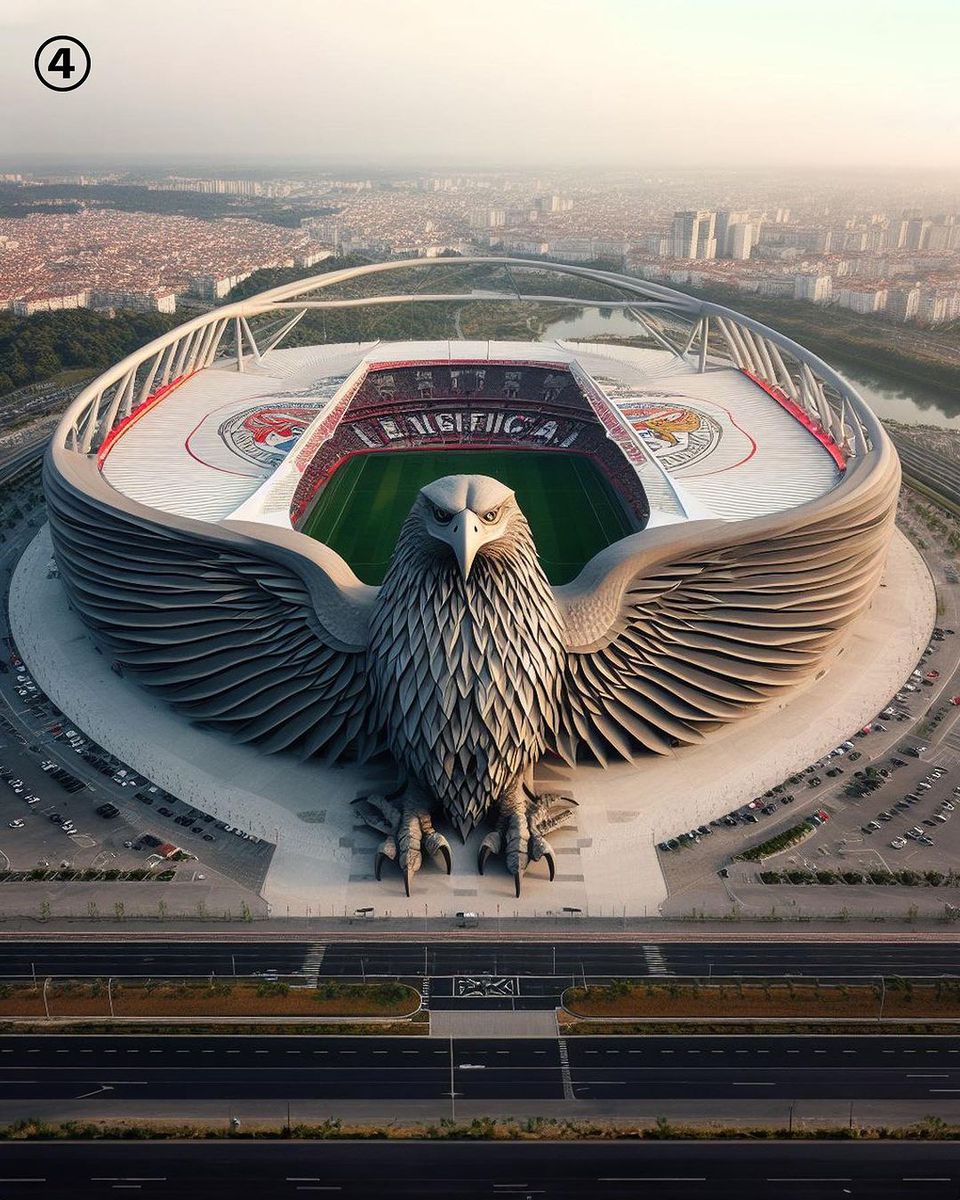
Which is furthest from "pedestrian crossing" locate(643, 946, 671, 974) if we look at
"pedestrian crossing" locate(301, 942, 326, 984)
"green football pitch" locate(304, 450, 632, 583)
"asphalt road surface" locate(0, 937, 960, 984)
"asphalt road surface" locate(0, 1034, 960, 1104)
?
"green football pitch" locate(304, 450, 632, 583)

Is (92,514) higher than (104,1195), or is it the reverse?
(92,514)

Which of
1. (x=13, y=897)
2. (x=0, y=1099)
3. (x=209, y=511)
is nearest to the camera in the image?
(x=0, y=1099)

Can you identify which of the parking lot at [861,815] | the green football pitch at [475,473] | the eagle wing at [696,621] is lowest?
the green football pitch at [475,473]

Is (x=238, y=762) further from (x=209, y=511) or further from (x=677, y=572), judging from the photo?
(x=677, y=572)

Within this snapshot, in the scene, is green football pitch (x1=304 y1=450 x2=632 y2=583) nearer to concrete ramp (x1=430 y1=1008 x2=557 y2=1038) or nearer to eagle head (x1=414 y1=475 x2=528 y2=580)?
eagle head (x1=414 y1=475 x2=528 y2=580)

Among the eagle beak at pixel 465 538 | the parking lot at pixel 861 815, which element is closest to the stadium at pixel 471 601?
the eagle beak at pixel 465 538

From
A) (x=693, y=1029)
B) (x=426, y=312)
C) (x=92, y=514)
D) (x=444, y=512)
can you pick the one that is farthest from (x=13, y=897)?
(x=426, y=312)

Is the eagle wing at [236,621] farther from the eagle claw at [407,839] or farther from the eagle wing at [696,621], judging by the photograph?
the eagle wing at [696,621]
